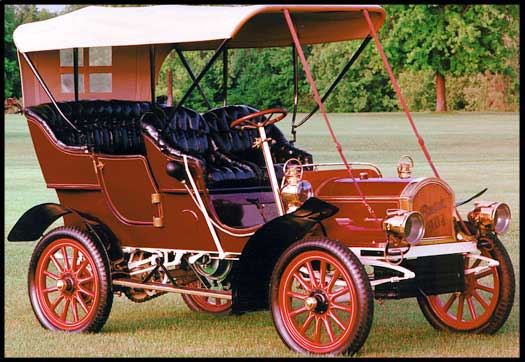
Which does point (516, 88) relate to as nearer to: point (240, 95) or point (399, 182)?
point (240, 95)

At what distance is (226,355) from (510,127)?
35824mm

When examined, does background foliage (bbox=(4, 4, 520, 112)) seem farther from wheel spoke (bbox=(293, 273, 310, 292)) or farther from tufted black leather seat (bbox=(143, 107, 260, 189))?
wheel spoke (bbox=(293, 273, 310, 292))

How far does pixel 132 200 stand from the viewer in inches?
336

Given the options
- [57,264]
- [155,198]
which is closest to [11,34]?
[57,264]

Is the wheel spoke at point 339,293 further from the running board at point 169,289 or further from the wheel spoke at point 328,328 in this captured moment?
the running board at point 169,289

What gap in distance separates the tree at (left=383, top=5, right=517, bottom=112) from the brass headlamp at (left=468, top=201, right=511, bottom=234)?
153ft

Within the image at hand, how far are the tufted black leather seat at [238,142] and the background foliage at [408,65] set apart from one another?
1670 inches

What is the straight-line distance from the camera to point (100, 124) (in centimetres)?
943

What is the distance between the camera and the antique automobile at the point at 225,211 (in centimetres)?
751

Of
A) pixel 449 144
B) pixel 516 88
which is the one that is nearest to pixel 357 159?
pixel 449 144

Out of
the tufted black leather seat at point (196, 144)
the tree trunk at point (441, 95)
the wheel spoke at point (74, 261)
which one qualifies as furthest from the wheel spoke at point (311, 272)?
the tree trunk at point (441, 95)

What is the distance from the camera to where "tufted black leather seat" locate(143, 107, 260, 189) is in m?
8.40

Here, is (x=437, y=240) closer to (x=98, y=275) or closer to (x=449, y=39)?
(x=98, y=275)

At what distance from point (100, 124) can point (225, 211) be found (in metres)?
1.56
